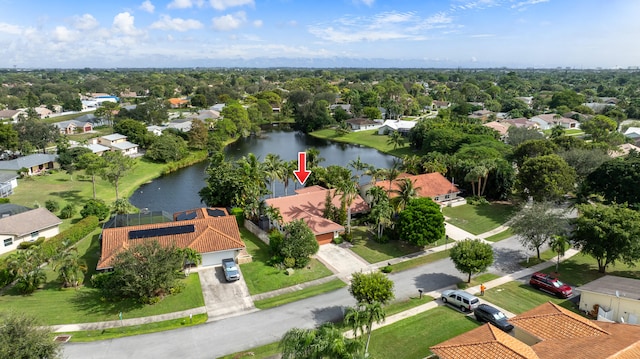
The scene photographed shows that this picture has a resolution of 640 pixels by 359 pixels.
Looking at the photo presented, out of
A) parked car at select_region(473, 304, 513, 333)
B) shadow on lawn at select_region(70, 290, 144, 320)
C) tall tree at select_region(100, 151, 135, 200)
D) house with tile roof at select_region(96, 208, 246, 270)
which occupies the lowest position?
shadow on lawn at select_region(70, 290, 144, 320)

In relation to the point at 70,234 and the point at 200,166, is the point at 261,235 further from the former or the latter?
the point at 200,166

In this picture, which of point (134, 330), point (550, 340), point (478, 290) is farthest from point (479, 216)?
point (134, 330)

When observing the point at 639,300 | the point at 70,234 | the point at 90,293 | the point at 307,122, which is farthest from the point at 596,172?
the point at 307,122

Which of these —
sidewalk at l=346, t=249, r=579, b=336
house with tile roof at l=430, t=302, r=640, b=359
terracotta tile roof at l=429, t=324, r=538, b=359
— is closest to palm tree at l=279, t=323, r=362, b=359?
terracotta tile roof at l=429, t=324, r=538, b=359

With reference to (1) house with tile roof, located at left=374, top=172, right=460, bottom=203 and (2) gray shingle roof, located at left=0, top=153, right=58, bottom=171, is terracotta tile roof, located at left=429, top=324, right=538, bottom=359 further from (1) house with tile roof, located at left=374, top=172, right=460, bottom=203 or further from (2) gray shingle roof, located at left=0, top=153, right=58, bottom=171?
(2) gray shingle roof, located at left=0, top=153, right=58, bottom=171

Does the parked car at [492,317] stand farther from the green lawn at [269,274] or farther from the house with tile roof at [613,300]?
the green lawn at [269,274]

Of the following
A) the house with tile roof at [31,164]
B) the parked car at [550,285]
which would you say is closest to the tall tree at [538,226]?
the parked car at [550,285]
